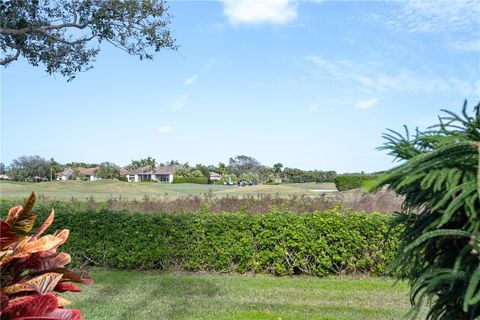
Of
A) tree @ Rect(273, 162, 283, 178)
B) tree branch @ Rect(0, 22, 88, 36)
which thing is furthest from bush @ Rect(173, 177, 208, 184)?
tree branch @ Rect(0, 22, 88, 36)

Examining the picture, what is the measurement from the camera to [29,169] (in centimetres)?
7669

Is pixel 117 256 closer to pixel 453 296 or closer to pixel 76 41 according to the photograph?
pixel 76 41

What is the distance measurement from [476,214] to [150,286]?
25.4 ft

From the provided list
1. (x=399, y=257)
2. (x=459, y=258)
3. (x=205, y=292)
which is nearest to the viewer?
(x=459, y=258)

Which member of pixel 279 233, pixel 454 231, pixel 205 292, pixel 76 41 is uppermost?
pixel 76 41

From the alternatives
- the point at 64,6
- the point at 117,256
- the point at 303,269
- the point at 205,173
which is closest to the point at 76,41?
the point at 64,6

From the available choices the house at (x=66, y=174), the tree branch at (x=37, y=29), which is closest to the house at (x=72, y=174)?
the house at (x=66, y=174)

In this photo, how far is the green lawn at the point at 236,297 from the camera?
6.74m

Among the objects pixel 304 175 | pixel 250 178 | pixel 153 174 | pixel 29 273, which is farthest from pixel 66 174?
pixel 29 273

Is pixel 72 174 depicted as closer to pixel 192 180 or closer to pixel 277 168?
pixel 192 180

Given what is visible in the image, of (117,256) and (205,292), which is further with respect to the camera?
(117,256)

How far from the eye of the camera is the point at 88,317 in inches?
258

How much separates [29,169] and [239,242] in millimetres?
74253

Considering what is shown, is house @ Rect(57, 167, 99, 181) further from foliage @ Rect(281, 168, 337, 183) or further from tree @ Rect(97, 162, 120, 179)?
foliage @ Rect(281, 168, 337, 183)
